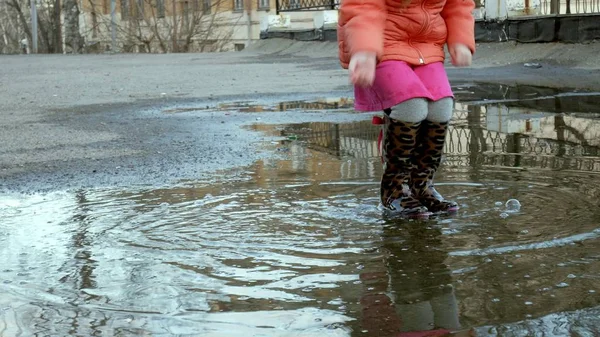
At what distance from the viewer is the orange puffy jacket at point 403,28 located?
3.82 metres

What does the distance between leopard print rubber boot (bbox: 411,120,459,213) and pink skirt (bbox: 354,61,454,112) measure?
155 millimetres

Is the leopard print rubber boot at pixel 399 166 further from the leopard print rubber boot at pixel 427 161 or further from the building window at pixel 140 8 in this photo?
the building window at pixel 140 8

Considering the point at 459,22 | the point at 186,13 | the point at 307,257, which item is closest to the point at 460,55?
the point at 459,22

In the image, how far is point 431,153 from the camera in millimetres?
4086

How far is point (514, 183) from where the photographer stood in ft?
15.0

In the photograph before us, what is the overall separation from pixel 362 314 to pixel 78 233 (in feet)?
5.07

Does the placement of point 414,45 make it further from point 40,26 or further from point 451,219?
point 40,26

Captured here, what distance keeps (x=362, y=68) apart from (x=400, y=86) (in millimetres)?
211

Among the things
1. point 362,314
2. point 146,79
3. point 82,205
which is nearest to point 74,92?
point 146,79

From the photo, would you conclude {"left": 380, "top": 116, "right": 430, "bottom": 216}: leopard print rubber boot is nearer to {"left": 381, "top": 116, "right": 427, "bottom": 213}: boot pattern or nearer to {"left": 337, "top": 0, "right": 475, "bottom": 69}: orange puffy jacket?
{"left": 381, "top": 116, "right": 427, "bottom": 213}: boot pattern

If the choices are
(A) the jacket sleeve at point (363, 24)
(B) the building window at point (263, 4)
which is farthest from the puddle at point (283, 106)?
(B) the building window at point (263, 4)

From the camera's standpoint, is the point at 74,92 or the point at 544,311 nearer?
the point at 544,311

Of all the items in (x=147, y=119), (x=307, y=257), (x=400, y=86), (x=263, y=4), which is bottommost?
(x=307, y=257)

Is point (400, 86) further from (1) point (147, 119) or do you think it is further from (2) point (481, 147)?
(1) point (147, 119)
